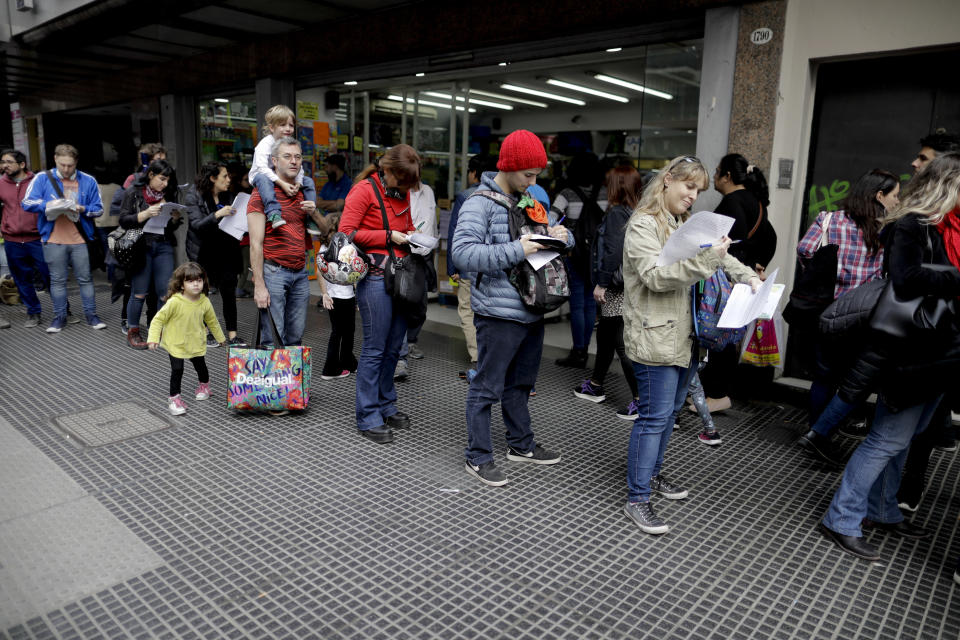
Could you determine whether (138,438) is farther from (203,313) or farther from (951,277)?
(951,277)

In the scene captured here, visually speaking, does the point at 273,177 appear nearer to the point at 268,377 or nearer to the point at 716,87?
the point at 268,377

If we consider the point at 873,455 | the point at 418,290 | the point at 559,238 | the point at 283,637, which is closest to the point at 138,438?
the point at 418,290

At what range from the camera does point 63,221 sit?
6.64m

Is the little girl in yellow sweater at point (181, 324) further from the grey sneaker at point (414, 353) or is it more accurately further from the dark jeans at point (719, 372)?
the dark jeans at point (719, 372)

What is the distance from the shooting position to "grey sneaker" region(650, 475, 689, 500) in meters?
3.59

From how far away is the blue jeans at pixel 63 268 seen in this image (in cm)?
667

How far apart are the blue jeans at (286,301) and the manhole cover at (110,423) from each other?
3.05 ft

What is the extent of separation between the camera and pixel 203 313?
4.81 metres

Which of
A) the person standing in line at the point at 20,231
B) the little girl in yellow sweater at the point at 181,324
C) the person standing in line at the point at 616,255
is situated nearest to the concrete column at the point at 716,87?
the person standing in line at the point at 616,255

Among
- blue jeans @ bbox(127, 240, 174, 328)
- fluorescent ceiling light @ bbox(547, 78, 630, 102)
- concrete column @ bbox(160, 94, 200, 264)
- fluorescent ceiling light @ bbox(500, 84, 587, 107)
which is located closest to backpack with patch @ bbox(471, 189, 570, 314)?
blue jeans @ bbox(127, 240, 174, 328)

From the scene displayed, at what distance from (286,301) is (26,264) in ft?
13.2

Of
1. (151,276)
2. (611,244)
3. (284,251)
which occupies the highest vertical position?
(611,244)

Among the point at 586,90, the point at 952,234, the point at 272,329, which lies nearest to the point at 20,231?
the point at 272,329

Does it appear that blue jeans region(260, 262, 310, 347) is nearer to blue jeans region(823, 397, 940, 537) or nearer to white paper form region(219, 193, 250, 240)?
white paper form region(219, 193, 250, 240)
